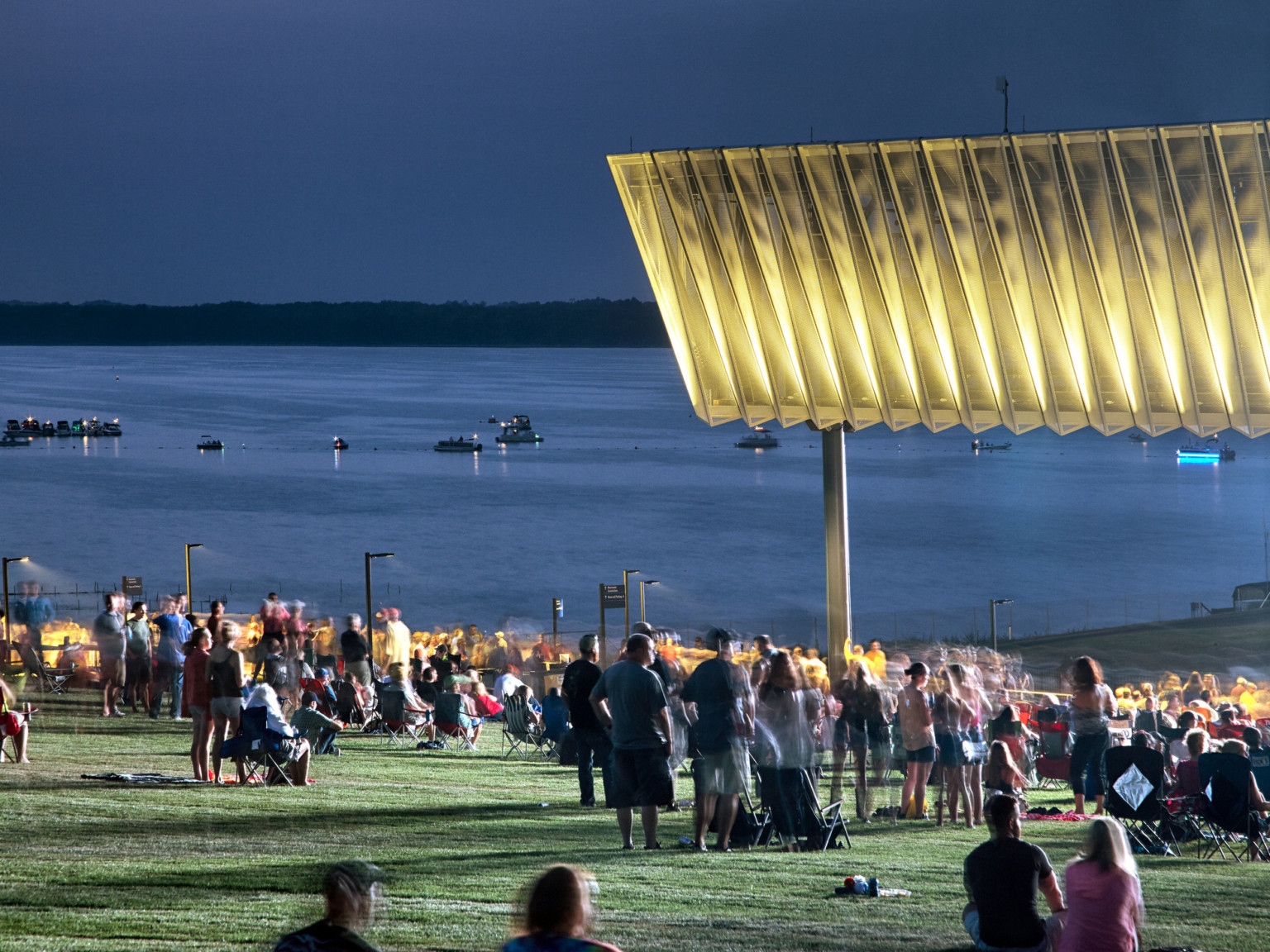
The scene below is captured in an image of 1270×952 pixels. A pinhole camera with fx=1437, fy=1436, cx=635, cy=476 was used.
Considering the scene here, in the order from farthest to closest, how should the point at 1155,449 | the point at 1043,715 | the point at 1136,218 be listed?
the point at 1155,449
the point at 1136,218
the point at 1043,715

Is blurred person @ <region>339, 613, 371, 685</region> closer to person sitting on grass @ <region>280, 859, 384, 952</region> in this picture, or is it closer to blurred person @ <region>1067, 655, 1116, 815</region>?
blurred person @ <region>1067, 655, 1116, 815</region>

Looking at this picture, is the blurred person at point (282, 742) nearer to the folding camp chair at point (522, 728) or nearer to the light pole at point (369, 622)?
the folding camp chair at point (522, 728)

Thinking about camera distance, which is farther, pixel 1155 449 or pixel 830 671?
pixel 1155 449

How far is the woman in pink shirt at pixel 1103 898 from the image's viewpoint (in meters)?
5.16

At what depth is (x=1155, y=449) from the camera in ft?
565

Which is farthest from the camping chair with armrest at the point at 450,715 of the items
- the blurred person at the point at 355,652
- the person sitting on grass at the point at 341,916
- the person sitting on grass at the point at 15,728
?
the person sitting on grass at the point at 341,916

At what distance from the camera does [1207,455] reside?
152 m

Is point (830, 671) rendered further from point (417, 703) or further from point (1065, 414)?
point (417, 703)

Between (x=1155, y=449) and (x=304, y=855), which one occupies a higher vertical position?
(x=1155, y=449)

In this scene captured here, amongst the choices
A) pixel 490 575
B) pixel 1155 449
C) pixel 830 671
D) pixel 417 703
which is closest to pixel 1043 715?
pixel 830 671

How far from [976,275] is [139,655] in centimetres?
1078

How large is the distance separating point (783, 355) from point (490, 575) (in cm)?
6514

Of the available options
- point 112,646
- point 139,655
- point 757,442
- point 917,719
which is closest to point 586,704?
point 917,719

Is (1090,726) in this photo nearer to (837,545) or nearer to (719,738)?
(719,738)
